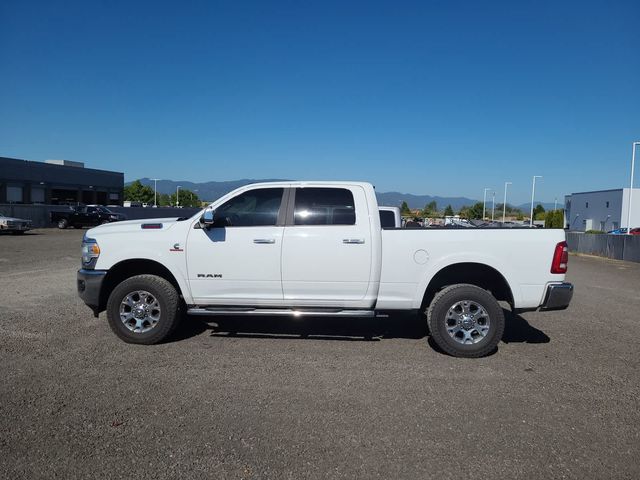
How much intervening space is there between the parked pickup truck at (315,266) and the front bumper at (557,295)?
1 centimetres

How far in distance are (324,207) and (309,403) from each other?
2.53 meters

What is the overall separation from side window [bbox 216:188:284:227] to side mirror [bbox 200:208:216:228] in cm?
16

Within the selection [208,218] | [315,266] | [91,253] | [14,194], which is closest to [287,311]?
[315,266]

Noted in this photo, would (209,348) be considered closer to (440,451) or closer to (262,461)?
(262,461)

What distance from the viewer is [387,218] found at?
10.1 metres

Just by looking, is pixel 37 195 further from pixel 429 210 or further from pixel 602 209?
pixel 602 209

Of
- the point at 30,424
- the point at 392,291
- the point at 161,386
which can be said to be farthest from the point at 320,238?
the point at 30,424

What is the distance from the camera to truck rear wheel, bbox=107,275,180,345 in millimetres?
5988

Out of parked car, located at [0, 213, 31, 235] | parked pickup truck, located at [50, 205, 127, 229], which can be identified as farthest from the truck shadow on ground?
parked pickup truck, located at [50, 205, 127, 229]

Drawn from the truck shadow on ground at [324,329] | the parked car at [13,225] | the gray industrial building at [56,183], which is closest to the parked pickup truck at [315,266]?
the truck shadow on ground at [324,329]

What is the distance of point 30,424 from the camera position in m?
3.89

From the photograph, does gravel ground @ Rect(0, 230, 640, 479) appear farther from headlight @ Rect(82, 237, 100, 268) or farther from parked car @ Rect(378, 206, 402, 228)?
parked car @ Rect(378, 206, 402, 228)

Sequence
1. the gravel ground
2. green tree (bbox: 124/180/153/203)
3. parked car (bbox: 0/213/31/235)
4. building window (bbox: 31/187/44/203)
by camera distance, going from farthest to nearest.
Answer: green tree (bbox: 124/180/153/203) < building window (bbox: 31/187/44/203) < parked car (bbox: 0/213/31/235) < the gravel ground

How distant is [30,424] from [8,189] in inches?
2262
